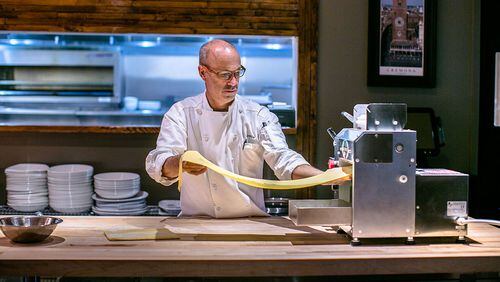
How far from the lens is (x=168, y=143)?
3307 millimetres

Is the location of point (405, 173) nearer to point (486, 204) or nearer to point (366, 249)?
point (366, 249)

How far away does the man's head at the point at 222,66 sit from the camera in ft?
10.6

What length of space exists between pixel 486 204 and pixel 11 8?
12.2ft

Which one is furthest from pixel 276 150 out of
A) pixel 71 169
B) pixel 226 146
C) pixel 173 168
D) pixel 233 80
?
pixel 71 169

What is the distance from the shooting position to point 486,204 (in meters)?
4.57

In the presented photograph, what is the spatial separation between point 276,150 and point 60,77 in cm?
255

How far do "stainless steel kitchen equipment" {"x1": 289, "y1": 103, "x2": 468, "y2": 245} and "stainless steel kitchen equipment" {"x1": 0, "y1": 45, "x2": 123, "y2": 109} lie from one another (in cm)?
302

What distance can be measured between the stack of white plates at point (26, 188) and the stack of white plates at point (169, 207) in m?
0.82

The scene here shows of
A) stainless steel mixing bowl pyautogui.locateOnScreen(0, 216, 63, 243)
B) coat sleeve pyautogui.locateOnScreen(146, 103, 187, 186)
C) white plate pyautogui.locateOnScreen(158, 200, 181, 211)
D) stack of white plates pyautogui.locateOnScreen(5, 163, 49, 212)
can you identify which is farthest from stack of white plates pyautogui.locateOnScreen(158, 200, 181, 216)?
stainless steel mixing bowl pyautogui.locateOnScreen(0, 216, 63, 243)

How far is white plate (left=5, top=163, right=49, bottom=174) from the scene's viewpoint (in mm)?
4246

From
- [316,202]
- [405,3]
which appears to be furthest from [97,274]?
[405,3]

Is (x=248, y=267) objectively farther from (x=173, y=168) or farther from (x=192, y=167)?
(x=173, y=168)

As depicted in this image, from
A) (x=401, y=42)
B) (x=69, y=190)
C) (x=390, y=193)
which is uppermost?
(x=401, y=42)

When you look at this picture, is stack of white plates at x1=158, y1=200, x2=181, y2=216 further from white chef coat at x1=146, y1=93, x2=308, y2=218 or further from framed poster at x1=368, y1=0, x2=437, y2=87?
→ framed poster at x1=368, y1=0, x2=437, y2=87
